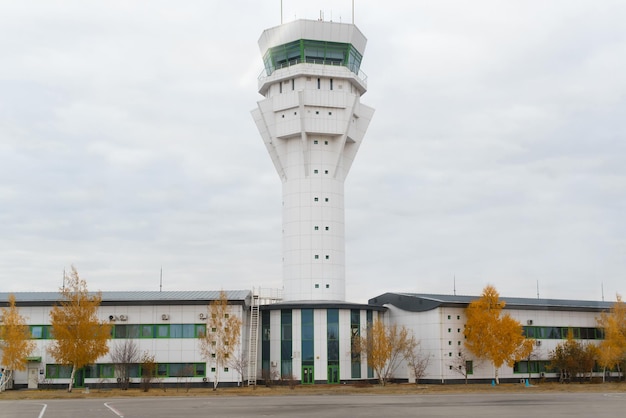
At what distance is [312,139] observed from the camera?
241ft

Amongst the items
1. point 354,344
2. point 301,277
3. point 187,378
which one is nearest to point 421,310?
point 354,344

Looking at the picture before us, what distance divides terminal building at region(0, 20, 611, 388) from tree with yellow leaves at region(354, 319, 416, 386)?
1.16 meters

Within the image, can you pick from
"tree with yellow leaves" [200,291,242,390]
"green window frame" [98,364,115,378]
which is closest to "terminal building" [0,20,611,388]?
"green window frame" [98,364,115,378]

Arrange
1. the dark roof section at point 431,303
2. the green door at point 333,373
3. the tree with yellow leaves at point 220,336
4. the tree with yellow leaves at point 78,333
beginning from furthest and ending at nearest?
the dark roof section at point 431,303 → the green door at point 333,373 → the tree with yellow leaves at point 220,336 → the tree with yellow leaves at point 78,333

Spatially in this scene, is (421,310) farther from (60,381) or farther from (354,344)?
(60,381)

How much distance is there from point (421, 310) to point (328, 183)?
16.2 meters

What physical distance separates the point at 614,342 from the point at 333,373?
98.3ft

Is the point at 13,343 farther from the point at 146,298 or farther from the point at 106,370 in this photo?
the point at 146,298

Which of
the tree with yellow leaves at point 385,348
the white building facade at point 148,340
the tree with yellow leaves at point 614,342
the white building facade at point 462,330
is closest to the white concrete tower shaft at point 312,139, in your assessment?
the tree with yellow leaves at point 385,348

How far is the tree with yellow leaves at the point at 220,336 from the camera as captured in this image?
210 feet

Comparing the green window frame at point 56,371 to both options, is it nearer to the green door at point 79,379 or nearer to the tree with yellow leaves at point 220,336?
the green door at point 79,379

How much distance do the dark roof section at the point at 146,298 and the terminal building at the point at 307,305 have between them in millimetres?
133

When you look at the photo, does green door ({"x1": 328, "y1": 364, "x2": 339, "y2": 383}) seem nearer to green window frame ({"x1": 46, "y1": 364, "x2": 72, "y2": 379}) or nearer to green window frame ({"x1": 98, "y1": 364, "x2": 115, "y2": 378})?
green window frame ({"x1": 98, "y1": 364, "x2": 115, "y2": 378})

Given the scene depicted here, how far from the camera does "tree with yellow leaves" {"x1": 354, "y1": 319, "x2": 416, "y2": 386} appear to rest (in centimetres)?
6638
